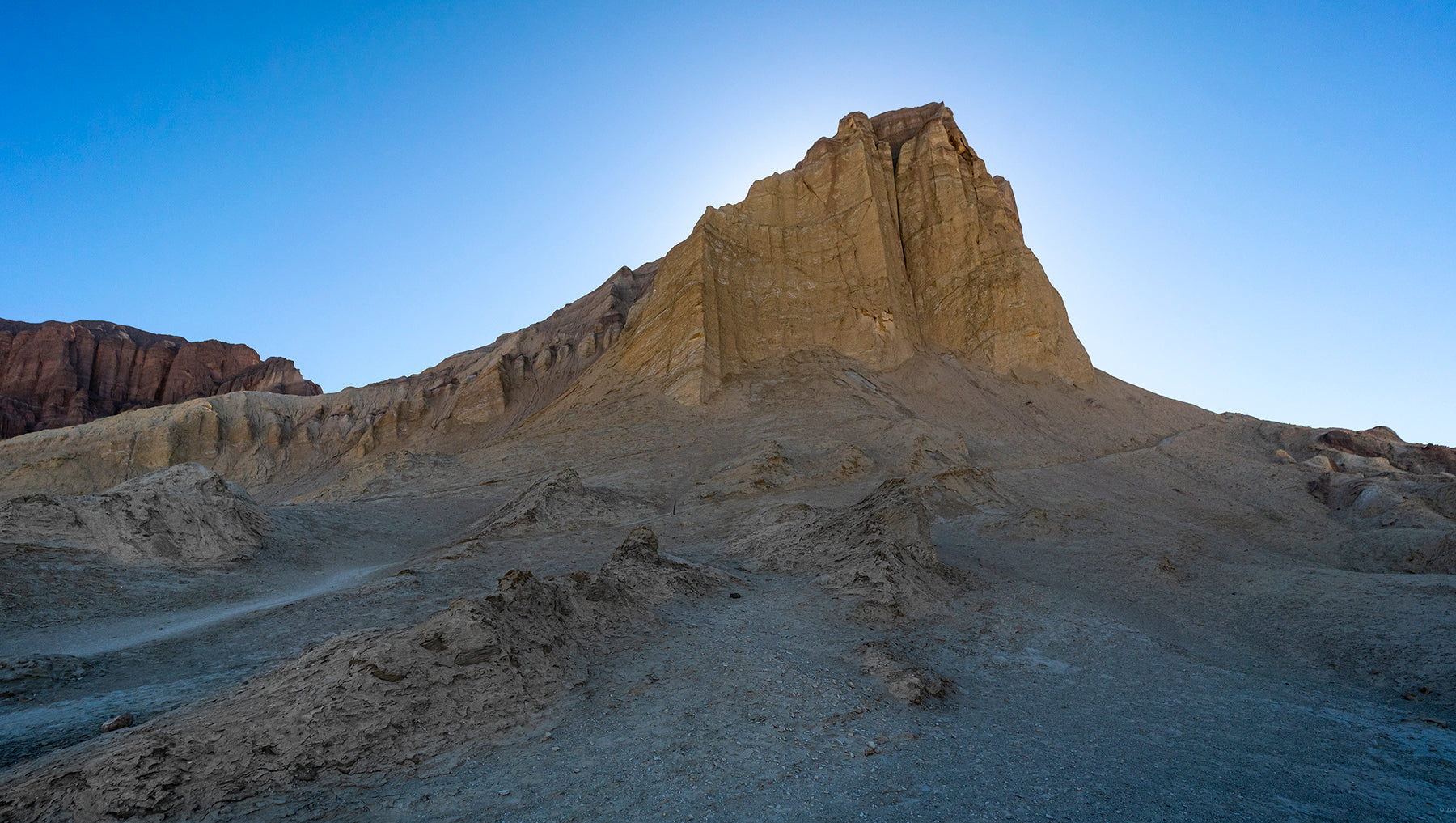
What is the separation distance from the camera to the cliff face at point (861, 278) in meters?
33.3

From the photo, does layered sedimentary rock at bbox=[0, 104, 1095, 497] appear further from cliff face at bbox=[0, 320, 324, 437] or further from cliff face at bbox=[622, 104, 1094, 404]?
cliff face at bbox=[0, 320, 324, 437]

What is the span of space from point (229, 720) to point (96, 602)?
8.44 meters

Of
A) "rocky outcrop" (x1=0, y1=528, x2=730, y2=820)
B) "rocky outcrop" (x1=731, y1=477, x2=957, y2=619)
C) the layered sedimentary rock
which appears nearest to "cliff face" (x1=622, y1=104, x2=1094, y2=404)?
the layered sedimentary rock

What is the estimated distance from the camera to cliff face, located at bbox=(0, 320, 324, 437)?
173ft

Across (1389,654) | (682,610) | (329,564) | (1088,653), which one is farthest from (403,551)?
(1389,654)

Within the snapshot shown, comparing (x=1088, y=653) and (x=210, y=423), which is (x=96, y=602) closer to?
(x=1088, y=653)

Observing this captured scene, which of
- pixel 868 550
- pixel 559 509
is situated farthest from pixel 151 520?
pixel 868 550

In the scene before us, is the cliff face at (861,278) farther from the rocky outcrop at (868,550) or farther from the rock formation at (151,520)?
the rock formation at (151,520)

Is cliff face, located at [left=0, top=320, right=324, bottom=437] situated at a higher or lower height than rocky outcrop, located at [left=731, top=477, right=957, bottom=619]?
higher

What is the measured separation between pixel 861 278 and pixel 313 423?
36.1 m

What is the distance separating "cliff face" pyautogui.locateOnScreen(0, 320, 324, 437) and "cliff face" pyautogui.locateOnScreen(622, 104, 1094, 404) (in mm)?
43952

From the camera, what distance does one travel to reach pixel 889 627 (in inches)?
381

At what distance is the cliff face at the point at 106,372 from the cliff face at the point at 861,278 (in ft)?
144

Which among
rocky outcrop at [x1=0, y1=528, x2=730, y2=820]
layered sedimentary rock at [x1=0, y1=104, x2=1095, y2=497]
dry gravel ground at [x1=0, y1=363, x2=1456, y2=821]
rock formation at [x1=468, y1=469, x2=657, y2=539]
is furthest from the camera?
layered sedimentary rock at [x1=0, y1=104, x2=1095, y2=497]
